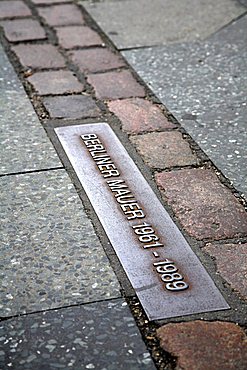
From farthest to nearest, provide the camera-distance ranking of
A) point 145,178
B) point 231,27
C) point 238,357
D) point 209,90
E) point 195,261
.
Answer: point 231,27, point 209,90, point 145,178, point 195,261, point 238,357

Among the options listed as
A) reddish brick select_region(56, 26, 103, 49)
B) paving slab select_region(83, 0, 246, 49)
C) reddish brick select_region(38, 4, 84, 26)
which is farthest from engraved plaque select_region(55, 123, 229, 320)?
reddish brick select_region(38, 4, 84, 26)

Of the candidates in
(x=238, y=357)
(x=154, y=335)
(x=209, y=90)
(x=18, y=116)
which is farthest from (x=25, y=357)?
(x=209, y=90)

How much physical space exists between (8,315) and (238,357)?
2.16 ft

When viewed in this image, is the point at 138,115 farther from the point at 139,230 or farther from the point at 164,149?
the point at 139,230

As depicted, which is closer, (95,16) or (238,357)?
(238,357)

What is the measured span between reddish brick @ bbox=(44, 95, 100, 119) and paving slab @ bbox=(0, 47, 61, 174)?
0.30 ft

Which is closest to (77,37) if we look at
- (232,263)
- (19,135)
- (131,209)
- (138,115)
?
(138,115)

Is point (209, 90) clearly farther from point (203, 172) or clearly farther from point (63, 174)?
point (63, 174)

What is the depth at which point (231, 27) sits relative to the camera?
4.42m

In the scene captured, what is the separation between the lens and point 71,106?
139 inches

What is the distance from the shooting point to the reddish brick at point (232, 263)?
2.37 m

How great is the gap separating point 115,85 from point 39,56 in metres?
0.53

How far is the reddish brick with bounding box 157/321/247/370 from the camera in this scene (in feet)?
6.72

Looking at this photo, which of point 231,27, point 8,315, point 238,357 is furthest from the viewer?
point 231,27
